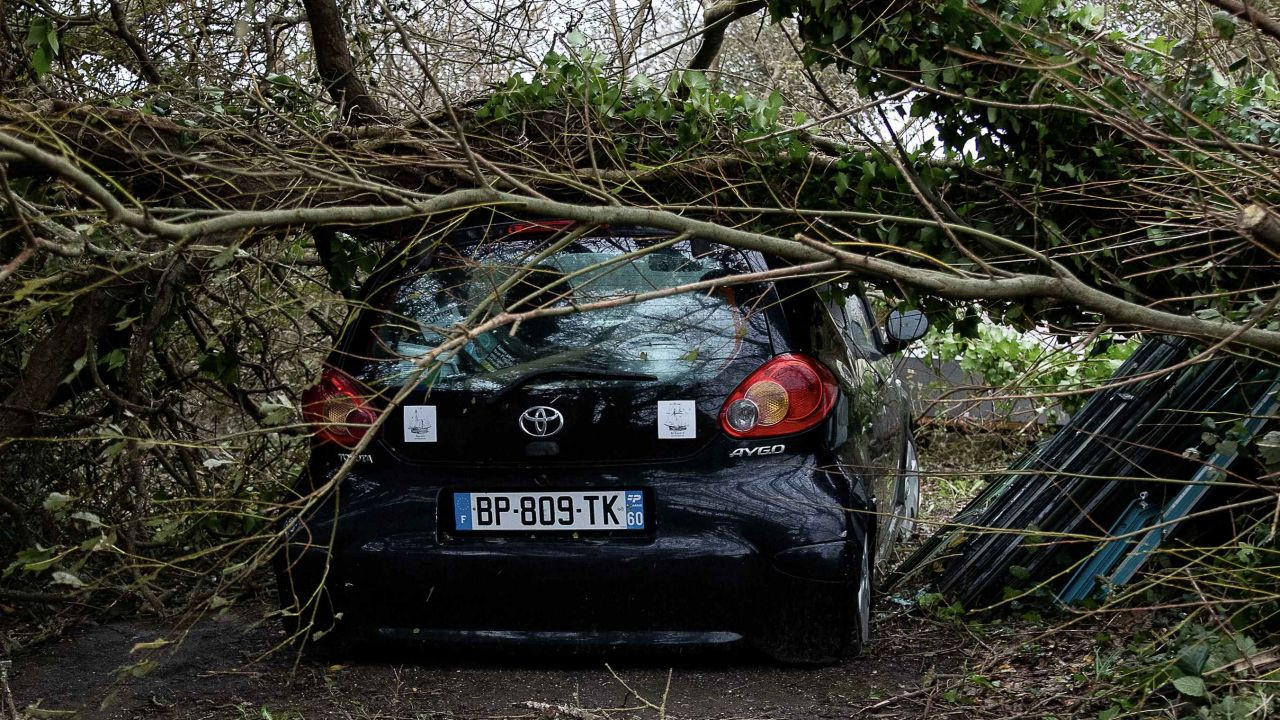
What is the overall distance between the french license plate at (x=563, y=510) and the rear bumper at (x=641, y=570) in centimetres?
4

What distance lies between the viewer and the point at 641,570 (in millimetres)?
3838

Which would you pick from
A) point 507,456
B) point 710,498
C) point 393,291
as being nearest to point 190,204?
point 393,291

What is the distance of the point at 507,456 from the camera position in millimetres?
3904

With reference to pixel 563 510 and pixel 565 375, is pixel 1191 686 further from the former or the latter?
pixel 565 375

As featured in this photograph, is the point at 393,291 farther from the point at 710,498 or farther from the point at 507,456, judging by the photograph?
the point at 710,498

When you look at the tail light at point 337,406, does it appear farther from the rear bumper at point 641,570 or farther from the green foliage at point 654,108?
the green foliage at point 654,108

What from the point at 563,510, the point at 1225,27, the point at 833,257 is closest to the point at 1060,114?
the point at 1225,27

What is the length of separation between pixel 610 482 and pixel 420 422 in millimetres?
640

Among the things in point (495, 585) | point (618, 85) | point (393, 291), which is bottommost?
point (495, 585)

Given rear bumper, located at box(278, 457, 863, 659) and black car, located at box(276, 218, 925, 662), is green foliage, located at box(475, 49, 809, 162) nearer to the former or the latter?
black car, located at box(276, 218, 925, 662)

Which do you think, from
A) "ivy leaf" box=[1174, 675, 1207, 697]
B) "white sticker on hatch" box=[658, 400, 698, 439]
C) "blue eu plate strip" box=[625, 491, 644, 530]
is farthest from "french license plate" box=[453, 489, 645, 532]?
"ivy leaf" box=[1174, 675, 1207, 697]

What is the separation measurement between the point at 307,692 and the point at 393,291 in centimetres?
134

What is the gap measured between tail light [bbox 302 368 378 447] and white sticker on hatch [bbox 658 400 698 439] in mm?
910

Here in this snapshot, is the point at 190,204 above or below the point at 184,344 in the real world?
above
